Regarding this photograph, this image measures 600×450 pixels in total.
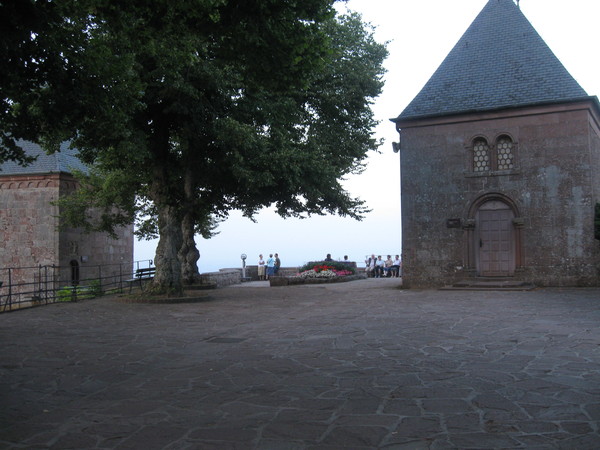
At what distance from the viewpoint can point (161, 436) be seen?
437 centimetres

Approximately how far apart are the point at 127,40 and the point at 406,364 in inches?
305

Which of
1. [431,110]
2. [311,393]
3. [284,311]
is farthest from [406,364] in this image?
[431,110]

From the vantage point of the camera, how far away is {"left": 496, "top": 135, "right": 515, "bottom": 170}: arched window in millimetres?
20328

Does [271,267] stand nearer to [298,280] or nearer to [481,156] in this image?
[298,280]

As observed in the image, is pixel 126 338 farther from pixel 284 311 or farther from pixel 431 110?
pixel 431 110

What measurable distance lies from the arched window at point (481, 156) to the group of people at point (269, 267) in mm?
15048

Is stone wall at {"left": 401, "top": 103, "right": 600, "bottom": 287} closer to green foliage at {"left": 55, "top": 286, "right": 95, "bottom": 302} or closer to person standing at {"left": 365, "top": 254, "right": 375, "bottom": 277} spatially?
green foliage at {"left": 55, "top": 286, "right": 95, "bottom": 302}

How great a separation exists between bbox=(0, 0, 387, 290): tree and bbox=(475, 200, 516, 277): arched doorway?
243 inches

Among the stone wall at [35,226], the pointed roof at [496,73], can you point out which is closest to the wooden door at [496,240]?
the pointed roof at [496,73]

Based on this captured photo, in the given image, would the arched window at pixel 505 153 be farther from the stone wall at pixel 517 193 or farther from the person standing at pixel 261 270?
the person standing at pixel 261 270

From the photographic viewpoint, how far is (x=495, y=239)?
808 inches

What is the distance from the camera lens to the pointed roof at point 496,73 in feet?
65.9

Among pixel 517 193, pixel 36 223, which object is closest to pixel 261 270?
pixel 36 223

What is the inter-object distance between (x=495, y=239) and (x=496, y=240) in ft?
0.18
